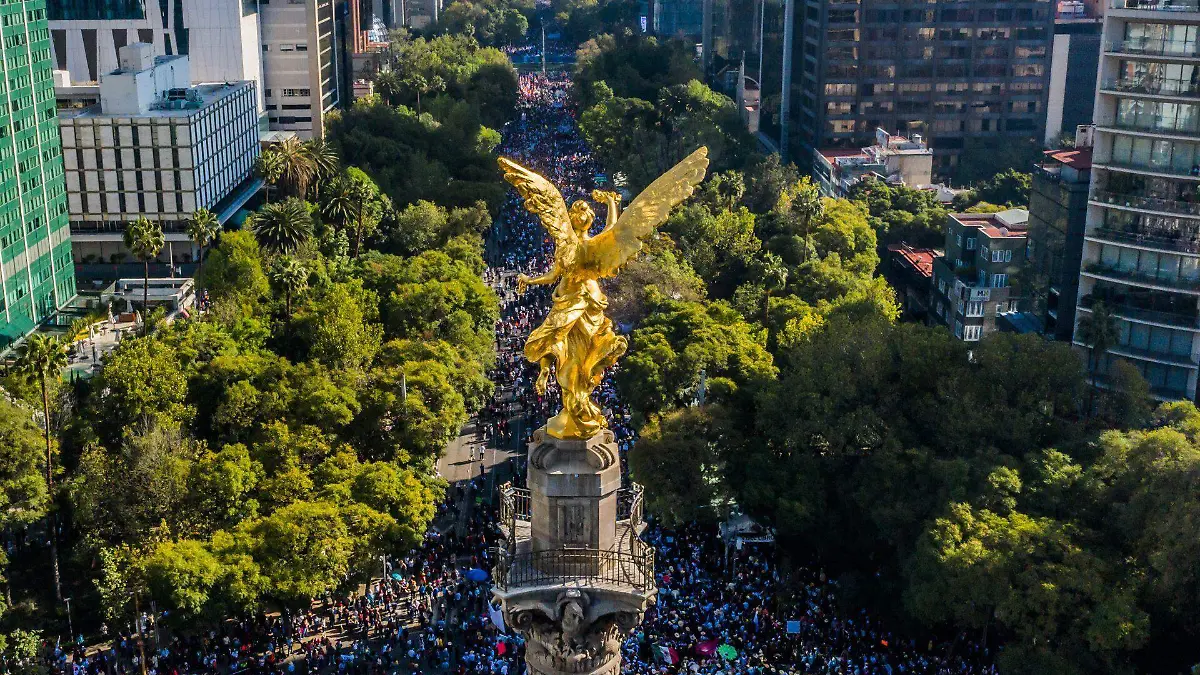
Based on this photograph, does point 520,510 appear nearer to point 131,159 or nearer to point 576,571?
point 576,571

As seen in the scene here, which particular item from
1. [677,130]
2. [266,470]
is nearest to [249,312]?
[266,470]

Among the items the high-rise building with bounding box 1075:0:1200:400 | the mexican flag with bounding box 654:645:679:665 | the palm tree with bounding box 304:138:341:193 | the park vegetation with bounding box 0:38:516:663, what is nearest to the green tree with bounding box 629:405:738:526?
the park vegetation with bounding box 0:38:516:663

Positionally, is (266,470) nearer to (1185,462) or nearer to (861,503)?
(861,503)

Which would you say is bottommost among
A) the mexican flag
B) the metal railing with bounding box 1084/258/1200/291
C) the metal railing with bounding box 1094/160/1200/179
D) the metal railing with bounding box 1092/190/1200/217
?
the mexican flag

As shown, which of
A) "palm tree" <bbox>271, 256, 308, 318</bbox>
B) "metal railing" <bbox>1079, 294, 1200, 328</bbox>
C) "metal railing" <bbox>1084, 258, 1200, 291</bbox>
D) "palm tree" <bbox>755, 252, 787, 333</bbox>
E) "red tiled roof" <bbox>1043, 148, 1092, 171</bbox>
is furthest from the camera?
"palm tree" <bbox>755, 252, 787, 333</bbox>

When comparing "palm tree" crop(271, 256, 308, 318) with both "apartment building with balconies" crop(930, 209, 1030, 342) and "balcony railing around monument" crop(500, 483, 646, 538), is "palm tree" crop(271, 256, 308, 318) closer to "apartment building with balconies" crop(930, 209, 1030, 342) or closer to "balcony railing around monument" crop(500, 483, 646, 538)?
"apartment building with balconies" crop(930, 209, 1030, 342)

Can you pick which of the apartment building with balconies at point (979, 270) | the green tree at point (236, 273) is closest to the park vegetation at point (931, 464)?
the apartment building with balconies at point (979, 270)

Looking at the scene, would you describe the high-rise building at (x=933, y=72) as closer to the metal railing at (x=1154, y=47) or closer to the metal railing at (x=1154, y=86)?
the metal railing at (x=1154, y=47)
